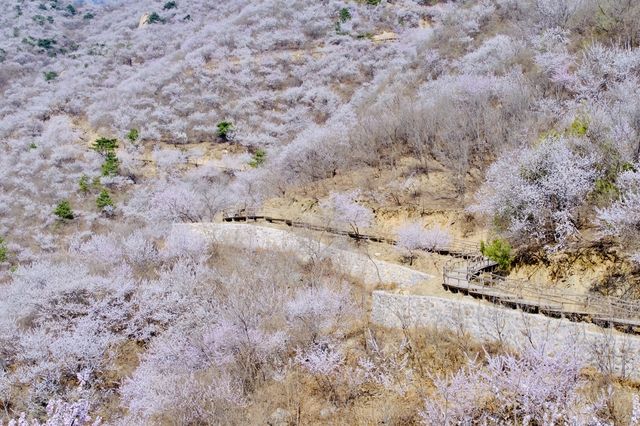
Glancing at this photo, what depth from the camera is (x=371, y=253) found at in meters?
24.0

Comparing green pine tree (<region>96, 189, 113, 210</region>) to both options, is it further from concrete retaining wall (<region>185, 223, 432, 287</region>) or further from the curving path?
the curving path

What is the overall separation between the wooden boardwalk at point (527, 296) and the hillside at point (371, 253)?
11 centimetres

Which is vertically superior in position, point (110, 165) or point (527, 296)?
point (527, 296)

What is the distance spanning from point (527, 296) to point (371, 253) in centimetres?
913

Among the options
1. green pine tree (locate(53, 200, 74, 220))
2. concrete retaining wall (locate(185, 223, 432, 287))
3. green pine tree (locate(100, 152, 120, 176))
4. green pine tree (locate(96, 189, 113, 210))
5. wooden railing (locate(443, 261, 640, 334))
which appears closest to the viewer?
wooden railing (locate(443, 261, 640, 334))

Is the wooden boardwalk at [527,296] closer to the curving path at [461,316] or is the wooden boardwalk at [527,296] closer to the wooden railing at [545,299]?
the wooden railing at [545,299]

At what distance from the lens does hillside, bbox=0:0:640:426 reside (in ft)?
47.0

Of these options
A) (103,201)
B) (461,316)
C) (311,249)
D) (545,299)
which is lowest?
(103,201)

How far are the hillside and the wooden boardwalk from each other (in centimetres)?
11

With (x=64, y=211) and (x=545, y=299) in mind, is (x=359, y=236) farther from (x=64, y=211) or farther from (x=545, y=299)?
(x=64, y=211)

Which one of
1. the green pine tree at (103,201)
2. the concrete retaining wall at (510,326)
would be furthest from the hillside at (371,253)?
the green pine tree at (103,201)

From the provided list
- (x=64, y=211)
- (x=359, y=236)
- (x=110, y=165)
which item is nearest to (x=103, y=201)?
(x=64, y=211)

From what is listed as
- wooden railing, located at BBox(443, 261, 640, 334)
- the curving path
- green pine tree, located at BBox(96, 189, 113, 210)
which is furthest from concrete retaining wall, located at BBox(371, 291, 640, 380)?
green pine tree, located at BBox(96, 189, 113, 210)

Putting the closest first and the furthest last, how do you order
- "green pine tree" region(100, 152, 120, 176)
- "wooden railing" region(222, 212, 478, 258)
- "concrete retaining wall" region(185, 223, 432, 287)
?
"concrete retaining wall" region(185, 223, 432, 287), "wooden railing" region(222, 212, 478, 258), "green pine tree" region(100, 152, 120, 176)
